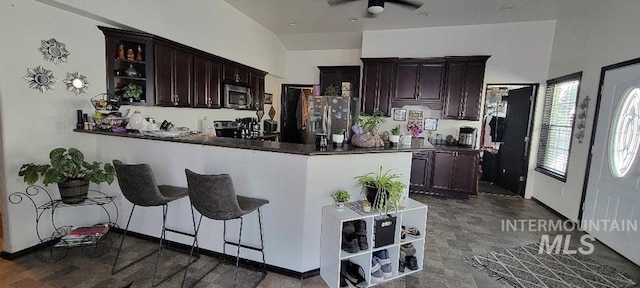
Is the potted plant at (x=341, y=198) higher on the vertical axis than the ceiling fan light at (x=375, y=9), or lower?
lower

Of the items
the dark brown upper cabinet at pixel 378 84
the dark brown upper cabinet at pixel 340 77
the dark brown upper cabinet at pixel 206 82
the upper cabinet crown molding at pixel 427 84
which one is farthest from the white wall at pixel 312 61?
the dark brown upper cabinet at pixel 206 82

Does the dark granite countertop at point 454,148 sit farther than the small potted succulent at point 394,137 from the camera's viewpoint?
Yes

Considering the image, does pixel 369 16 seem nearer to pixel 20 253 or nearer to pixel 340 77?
pixel 340 77

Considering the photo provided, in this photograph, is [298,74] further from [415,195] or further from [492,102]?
[492,102]

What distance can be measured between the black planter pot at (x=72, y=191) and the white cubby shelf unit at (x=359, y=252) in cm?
228

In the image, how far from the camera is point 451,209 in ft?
14.2

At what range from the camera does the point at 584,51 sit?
3904 mm

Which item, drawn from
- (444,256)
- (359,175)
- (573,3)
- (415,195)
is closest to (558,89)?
(573,3)

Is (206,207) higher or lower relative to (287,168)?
lower

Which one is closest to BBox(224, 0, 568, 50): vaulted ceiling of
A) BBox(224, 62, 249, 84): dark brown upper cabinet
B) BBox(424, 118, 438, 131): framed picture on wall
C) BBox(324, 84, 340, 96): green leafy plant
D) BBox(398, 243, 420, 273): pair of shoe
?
BBox(224, 62, 249, 84): dark brown upper cabinet

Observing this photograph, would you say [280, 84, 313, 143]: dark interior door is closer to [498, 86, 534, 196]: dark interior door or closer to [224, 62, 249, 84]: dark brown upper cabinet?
[224, 62, 249, 84]: dark brown upper cabinet

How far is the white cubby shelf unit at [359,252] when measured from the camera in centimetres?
219

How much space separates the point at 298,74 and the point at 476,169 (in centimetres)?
432

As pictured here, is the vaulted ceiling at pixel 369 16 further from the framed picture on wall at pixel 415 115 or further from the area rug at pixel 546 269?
the area rug at pixel 546 269
